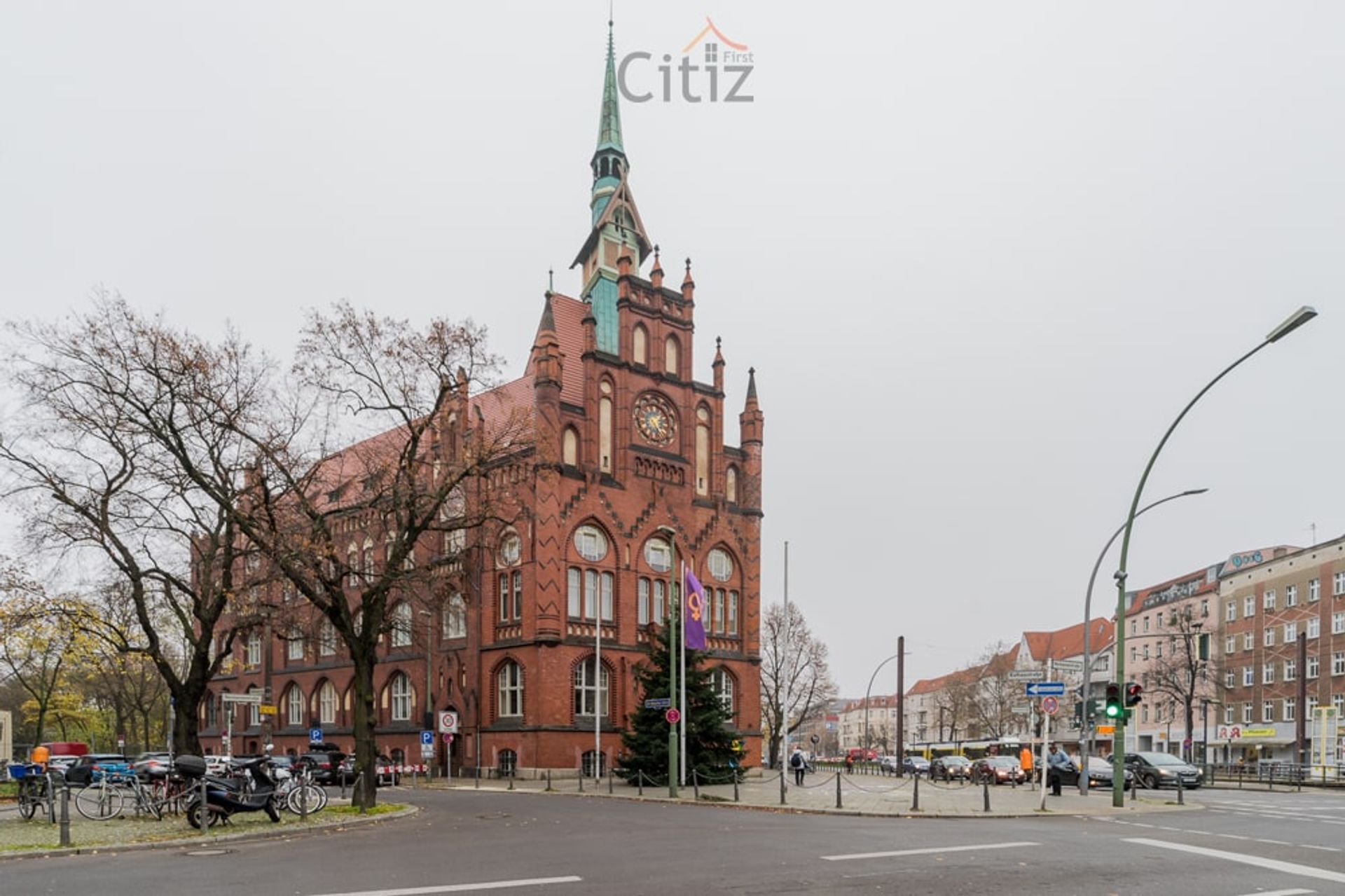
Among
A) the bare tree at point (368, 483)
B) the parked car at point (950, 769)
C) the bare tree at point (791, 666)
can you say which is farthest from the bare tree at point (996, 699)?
the bare tree at point (368, 483)

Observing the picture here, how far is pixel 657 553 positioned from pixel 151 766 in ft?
76.1

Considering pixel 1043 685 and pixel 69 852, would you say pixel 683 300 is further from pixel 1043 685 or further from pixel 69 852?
pixel 69 852

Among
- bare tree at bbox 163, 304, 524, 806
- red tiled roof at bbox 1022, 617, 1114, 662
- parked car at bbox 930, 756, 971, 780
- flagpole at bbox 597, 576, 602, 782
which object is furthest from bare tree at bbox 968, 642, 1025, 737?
bare tree at bbox 163, 304, 524, 806

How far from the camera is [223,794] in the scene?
18.6 m

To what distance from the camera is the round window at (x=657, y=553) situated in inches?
1911

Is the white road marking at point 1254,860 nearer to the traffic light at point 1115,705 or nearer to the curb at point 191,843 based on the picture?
the traffic light at point 1115,705

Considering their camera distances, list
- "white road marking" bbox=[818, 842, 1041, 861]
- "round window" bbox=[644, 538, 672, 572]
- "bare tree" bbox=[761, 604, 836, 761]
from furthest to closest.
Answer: "bare tree" bbox=[761, 604, 836, 761]
"round window" bbox=[644, 538, 672, 572]
"white road marking" bbox=[818, 842, 1041, 861]

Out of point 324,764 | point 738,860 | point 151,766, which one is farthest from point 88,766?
point 738,860

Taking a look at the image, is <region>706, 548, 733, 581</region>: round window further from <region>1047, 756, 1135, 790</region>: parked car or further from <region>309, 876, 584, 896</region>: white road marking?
<region>309, 876, 584, 896</region>: white road marking

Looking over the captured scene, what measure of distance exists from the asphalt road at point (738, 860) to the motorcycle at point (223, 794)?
1684 millimetres

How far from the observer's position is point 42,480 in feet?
86.9

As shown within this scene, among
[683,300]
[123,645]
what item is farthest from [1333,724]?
[123,645]

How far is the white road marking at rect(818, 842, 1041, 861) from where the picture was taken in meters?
14.0

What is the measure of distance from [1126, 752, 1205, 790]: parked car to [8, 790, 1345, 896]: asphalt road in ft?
56.9
